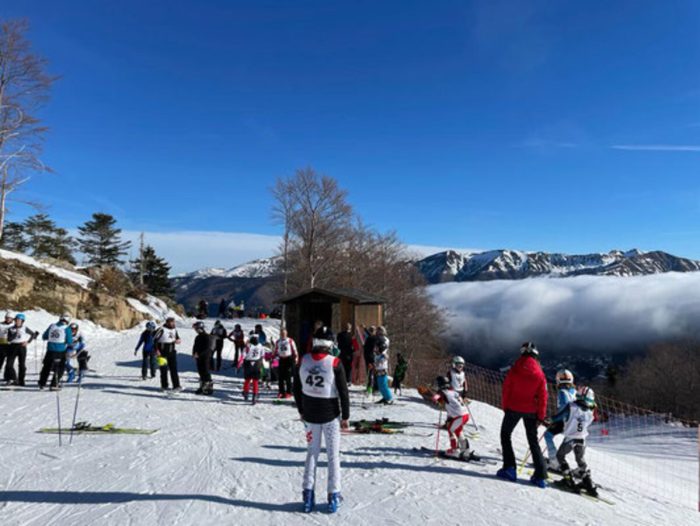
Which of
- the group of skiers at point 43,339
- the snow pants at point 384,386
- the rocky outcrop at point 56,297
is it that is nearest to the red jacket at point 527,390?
the snow pants at point 384,386

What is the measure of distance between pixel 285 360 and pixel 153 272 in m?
52.1

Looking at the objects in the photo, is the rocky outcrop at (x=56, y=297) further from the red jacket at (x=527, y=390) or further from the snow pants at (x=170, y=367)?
the red jacket at (x=527, y=390)

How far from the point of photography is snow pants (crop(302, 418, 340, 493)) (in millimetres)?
5348

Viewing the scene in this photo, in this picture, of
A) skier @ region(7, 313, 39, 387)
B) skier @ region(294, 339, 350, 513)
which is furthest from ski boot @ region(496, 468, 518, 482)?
skier @ region(7, 313, 39, 387)

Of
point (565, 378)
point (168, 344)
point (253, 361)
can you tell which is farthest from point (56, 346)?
point (565, 378)

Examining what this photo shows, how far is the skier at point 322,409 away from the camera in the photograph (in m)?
5.39

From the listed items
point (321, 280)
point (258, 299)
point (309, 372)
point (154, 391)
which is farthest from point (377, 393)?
point (258, 299)

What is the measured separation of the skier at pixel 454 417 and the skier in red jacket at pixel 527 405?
0.89 meters

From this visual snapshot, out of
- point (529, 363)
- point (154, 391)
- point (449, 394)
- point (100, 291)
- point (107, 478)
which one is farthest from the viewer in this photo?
point (100, 291)

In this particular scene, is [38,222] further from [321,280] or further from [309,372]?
[309,372]

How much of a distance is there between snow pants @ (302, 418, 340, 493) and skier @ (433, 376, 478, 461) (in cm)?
324

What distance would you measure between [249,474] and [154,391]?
7.92 metres

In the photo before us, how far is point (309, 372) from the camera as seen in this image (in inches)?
219

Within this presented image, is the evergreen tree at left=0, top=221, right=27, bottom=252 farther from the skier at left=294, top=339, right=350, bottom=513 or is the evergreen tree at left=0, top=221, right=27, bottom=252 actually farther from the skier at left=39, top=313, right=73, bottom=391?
the skier at left=294, top=339, right=350, bottom=513
